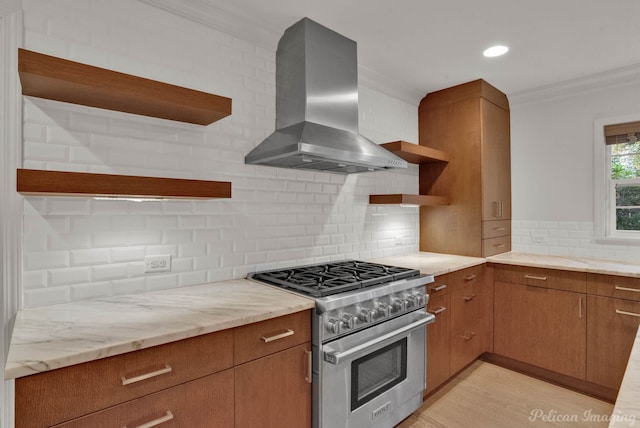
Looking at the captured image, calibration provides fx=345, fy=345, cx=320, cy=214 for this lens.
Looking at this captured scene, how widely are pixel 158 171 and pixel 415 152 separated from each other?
2.04 meters

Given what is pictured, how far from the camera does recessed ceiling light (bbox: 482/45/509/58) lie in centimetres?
256

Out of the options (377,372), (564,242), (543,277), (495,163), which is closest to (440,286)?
(377,372)

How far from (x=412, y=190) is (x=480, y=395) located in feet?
6.23

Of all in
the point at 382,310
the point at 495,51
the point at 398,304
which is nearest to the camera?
the point at 382,310

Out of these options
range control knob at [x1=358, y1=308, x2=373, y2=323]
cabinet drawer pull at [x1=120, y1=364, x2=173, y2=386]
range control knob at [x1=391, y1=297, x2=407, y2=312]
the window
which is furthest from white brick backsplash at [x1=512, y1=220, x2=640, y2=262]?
cabinet drawer pull at [x1=120, y1=364, x2=173, y2=386]

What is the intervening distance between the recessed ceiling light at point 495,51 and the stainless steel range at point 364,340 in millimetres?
1763

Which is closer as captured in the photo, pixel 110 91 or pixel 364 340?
pixel 110 91

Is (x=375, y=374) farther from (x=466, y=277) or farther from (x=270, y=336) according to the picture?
(x=466, y=277)

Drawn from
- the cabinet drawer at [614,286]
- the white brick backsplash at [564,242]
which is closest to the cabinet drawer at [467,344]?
the cabinet drawer at [614,286]

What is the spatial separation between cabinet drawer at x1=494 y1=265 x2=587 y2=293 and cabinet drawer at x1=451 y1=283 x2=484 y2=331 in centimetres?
26

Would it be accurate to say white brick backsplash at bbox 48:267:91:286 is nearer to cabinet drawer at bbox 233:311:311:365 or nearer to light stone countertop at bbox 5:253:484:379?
light stone countertop at bbox 5:253:484:379

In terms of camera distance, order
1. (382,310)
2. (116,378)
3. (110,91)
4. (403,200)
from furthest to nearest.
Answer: (403,200) < (382,310) < (110,91) < (116,378)

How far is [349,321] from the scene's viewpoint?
1820 millimetres

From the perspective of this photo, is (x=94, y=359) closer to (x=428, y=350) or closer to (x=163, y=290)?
(x=163, y=290)
